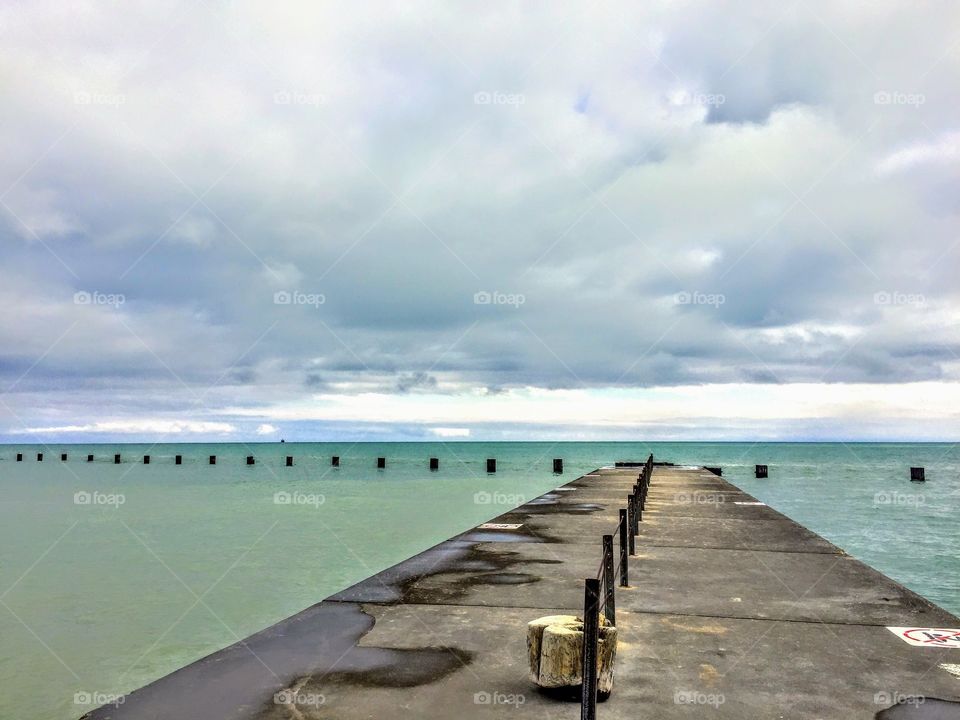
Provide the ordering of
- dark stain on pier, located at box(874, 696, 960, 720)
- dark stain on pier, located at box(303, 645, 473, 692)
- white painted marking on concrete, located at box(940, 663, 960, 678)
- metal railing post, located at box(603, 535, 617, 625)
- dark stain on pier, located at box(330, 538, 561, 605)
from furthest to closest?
1. dark stain on pier, located at box(330, 538, 561, 605)
2. metal railing post, located at box(603, 535, 617, 625)
3. white painted marking on concrete, located at box(940, 663, 960, 678)
4. dark stain on pier, located at box(303, 645, 473, 692)
5. dark stain on pier, located at box(874, 696, 960, 720)

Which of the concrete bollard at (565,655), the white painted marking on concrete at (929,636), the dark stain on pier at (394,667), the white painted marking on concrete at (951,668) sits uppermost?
the concrete bollard at (565,655)

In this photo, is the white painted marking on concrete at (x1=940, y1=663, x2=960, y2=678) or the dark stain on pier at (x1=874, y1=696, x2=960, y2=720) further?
the white painted marking on concrete at (x1=940, y1=663, x2=960, y2=678)

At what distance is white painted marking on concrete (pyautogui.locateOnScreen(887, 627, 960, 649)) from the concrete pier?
0.11 m

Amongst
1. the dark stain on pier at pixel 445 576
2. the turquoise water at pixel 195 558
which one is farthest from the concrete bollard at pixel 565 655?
the turquoise water at pixel 195 558

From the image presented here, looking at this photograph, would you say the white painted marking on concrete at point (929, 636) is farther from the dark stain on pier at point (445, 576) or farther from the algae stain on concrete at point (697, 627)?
the dark stain on pier at point (445, 576)

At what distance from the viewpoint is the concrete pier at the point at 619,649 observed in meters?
5.58

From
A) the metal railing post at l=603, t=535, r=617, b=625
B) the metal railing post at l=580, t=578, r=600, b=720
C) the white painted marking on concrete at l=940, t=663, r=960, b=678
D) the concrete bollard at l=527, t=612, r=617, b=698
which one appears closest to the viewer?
the metal railing post at l=580, t=578, r=600, b=720

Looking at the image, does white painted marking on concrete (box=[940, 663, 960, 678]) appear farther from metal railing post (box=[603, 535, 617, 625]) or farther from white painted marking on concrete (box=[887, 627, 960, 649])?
metal railing post (box=[603, 535, 617, 625])

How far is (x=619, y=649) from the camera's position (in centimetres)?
709

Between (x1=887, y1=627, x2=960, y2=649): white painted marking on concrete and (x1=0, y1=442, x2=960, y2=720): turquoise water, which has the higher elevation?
(x1=887, y1=627, x2=960, y2=649): white painted marking on concrete

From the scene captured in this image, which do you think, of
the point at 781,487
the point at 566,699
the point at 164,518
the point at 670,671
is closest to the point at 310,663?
the point at 566,699

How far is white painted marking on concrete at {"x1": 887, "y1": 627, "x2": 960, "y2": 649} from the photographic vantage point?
23.9 ft

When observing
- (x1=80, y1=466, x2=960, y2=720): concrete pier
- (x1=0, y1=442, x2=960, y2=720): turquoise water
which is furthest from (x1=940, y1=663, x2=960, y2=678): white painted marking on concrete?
(x1=0, y1=442, x2=960, y2=720): turquoise water

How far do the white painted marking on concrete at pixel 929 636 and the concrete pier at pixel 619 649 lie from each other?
4.5 inches
